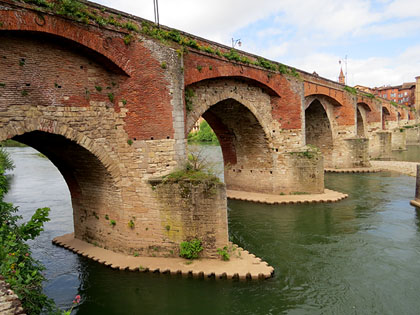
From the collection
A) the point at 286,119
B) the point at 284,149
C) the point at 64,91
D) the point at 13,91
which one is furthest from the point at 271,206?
the point at 13,91

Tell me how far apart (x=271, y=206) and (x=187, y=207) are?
22.4 feet

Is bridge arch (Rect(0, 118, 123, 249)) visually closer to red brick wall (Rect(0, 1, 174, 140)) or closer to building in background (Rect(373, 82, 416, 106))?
red brick wall (Rect(0, 1, 174, 140))

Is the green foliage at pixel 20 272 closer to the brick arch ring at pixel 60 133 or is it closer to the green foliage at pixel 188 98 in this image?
the brick arch ring at pixel 60 133

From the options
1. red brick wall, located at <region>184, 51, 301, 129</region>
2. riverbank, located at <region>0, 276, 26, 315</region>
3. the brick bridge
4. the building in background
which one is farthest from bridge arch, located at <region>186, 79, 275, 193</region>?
the building in background

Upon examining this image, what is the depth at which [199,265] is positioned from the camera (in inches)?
319

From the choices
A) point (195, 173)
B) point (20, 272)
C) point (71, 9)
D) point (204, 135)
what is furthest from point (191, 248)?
point (204, 135)

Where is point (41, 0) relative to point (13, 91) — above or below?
above

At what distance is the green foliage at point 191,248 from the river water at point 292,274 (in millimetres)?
726

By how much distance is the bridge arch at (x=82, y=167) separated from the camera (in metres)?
7.32

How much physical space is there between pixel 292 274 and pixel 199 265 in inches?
92.8

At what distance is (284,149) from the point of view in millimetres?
15508

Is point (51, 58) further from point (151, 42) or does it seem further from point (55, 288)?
point (55, 288)

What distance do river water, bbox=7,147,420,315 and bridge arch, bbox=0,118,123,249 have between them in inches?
43.1

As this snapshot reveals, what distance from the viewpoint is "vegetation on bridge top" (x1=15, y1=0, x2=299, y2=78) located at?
696 centimetres
